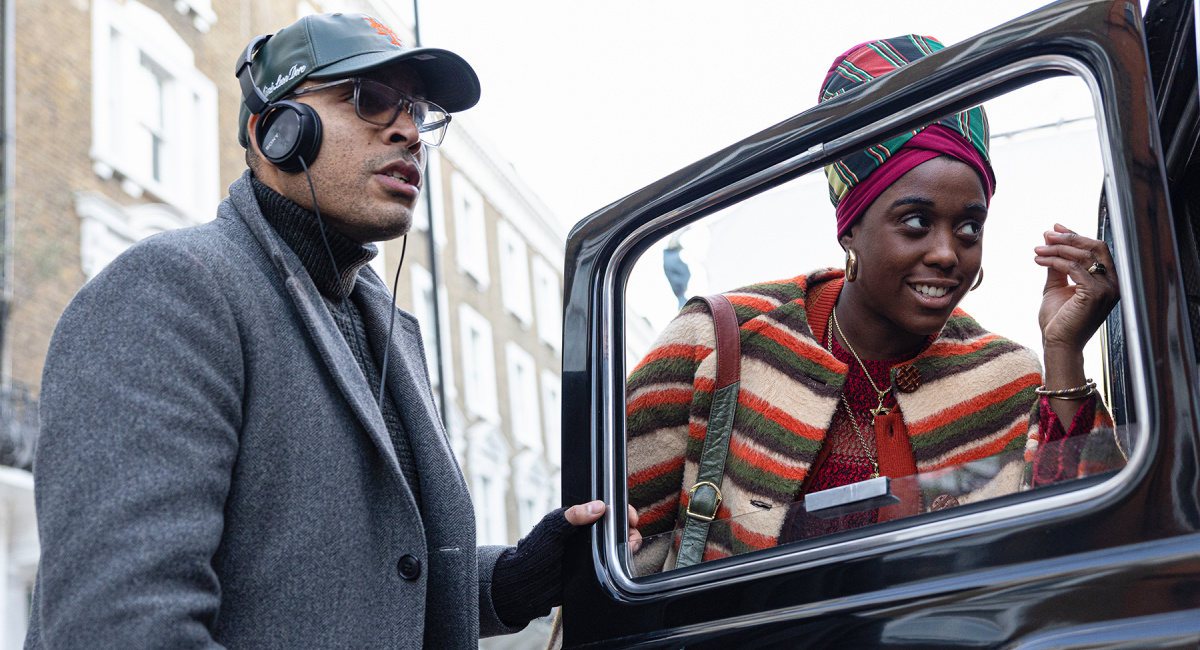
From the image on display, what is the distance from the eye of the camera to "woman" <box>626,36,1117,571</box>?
187cm

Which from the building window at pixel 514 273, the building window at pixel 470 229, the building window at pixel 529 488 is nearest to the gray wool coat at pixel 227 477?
the building window at pixel 470 229

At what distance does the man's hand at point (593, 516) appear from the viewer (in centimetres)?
191

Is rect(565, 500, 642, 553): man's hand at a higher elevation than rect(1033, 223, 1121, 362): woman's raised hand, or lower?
lower

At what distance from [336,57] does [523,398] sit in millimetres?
23331

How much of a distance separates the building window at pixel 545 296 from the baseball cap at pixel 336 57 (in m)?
24.1

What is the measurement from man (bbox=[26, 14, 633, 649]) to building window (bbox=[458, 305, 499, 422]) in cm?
2024

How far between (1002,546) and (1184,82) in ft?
2.80

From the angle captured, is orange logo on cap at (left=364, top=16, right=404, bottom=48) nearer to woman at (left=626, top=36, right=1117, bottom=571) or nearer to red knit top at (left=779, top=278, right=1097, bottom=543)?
woman at (left=626, top=36, right=1117, bottom=571)

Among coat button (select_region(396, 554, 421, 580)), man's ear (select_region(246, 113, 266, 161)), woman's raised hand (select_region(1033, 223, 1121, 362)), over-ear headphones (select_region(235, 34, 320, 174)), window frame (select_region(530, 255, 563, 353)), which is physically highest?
window frame (select_region(530, 255, 563, 353))

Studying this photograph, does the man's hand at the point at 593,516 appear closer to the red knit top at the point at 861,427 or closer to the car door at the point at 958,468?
the car door at the point at 958,468

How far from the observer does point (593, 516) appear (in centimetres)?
191

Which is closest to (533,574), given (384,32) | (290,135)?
(290,135)

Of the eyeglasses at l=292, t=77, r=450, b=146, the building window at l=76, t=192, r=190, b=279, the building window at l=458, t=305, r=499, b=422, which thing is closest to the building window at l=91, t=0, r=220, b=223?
the building window at l=76, t=192, r=190, b=279

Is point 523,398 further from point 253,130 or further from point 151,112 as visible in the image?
point 253,130
